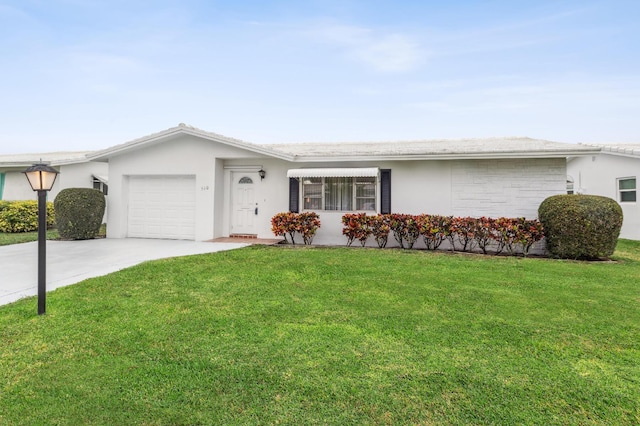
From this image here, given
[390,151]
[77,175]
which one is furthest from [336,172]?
[77,175]

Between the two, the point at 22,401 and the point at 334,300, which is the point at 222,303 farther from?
the point at 22,401

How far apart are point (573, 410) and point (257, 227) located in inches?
491

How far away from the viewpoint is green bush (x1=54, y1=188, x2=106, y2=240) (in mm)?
13852

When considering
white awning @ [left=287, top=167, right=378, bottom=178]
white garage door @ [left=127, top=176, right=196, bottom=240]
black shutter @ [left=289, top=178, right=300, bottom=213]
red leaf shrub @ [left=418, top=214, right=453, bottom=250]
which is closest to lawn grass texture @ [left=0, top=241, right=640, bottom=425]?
red leaf shrub @ [left=418, top=214, right=453, bottom=250]

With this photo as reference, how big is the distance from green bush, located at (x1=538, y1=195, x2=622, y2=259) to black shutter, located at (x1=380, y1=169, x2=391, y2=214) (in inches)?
209

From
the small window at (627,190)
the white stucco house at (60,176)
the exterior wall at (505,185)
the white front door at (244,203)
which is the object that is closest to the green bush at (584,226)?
the exterior wall at (505,185)

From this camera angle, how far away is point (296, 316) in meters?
5.40

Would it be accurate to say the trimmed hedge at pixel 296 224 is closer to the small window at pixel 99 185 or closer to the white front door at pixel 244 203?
the white front door at pixel 244 203

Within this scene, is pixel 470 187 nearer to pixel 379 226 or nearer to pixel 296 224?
pixel 379 226

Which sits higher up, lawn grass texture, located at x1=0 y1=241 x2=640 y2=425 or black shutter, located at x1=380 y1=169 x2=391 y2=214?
black shutter, located at x1=380 y1=169 x2=391 y2=214

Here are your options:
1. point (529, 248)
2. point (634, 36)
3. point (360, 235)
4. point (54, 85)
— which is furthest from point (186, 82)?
point (634, 36)

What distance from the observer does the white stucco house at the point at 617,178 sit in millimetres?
15586

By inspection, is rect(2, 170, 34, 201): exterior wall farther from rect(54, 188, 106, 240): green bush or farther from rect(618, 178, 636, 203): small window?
rect(618, 178, 636, 203): small window

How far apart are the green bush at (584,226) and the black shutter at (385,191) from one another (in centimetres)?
530
